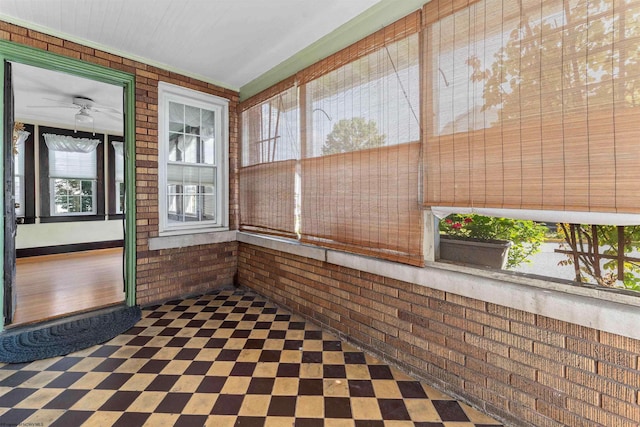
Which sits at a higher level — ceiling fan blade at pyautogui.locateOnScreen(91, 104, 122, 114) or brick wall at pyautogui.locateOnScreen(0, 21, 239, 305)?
ceiling fan blade at pyautogui.locateOnScreen(91, 104, 122, 114)

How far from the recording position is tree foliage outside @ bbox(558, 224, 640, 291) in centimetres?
159

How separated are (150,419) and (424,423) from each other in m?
1.78

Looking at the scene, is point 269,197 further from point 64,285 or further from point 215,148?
point 64,285

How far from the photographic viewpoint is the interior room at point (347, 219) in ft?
5.33

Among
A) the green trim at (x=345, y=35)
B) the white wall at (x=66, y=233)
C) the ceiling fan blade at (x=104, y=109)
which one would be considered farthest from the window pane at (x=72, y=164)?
the green trim at (x=345, y=35)

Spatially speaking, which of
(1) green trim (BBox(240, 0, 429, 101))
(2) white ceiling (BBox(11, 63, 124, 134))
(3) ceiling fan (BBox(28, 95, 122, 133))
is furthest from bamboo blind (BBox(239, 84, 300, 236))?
(3) ceiling fan (BBox(28, 95, 122, 133))

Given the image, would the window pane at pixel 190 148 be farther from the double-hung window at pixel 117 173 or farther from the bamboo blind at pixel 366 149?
the double-hung window at pixel 117 173

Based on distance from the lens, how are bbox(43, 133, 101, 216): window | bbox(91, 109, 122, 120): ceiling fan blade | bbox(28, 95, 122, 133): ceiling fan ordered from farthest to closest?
1. bbox(43, 133, 101, 216): window
2. bbox(91, 109, 122, 120): ceiling fan blade
3. bbox(28, 95, 122, 133): ceiling fan

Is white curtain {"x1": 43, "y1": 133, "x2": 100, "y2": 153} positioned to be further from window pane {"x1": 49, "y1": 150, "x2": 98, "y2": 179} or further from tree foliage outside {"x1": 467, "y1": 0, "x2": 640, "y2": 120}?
tree foliage outside {"x1": 467, "y1": 0, "x2": 640, "y2": 120}

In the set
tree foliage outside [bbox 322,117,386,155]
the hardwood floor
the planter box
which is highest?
tree foliage outside [bbox 322,117,386,155]

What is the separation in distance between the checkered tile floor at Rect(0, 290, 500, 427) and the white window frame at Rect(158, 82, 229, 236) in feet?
4.97

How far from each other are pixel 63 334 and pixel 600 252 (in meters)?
4.60

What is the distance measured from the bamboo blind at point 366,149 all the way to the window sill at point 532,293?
0.45 ft

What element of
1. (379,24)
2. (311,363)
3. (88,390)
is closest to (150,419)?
(88,390)
